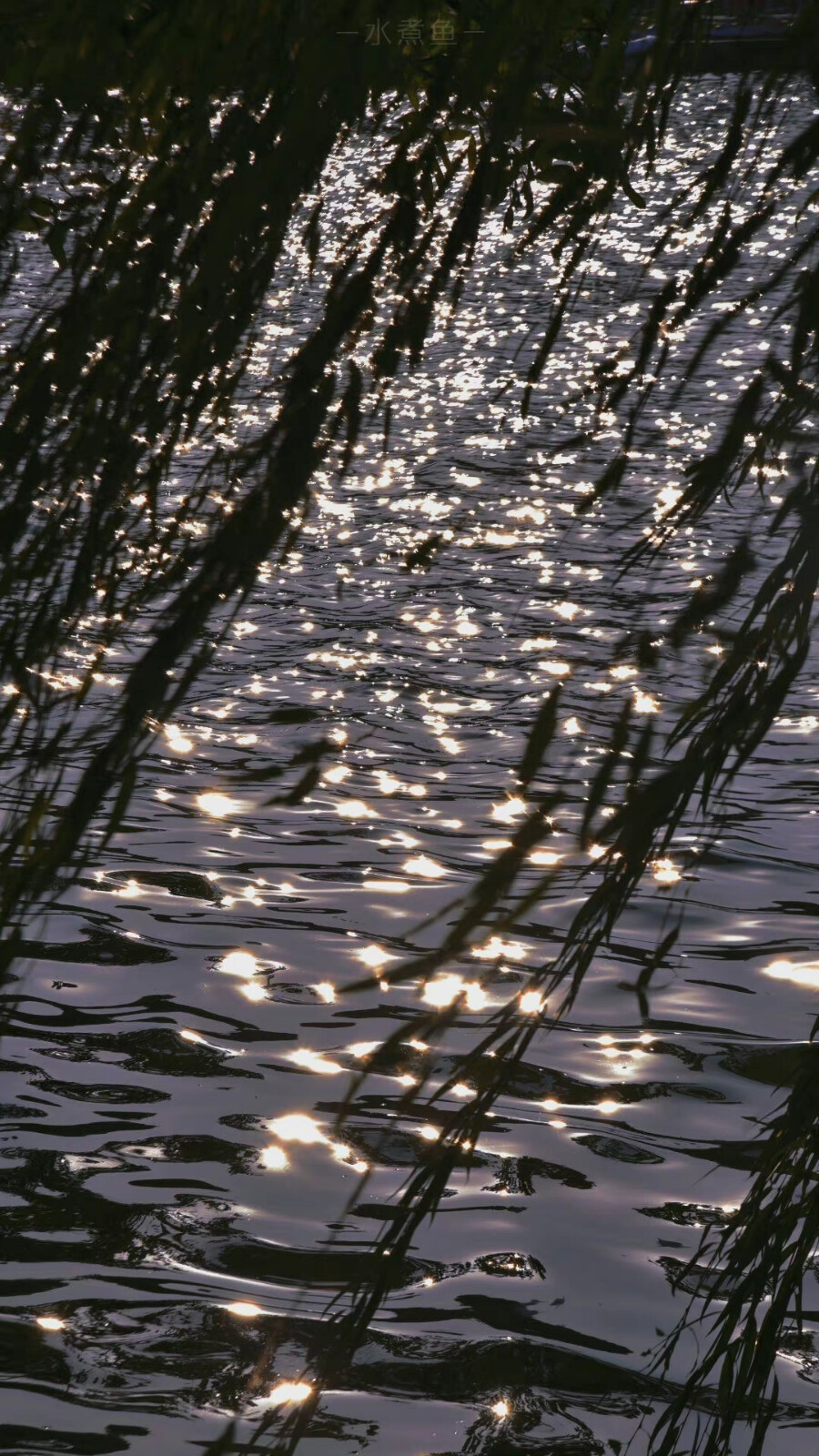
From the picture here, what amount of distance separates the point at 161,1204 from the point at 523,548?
6324 mm

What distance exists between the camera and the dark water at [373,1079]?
8.77 ft

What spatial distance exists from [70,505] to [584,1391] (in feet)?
6.01

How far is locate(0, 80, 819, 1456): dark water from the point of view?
2672mm

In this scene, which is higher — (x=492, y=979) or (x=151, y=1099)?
(x=492, y=979)

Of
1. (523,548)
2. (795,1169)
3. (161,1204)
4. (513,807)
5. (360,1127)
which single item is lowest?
(795,1169)

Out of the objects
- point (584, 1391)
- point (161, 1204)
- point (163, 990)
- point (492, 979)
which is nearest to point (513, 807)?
point (492, 979)

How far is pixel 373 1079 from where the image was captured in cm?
379

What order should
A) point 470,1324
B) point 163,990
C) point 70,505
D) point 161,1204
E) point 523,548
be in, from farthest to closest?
point 523,548, point 163,990, point 161,1204, point 470,1324, point 70,505

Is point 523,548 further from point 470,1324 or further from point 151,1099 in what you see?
point 470,1324

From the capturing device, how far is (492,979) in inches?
165

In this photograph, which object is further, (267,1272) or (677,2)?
(267,1272)

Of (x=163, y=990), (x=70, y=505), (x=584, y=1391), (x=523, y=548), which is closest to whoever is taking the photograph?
(x=70, y=505)

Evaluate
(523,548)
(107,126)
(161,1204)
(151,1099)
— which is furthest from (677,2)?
(523,548)

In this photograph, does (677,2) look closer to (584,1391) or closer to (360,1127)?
(584,1391)
